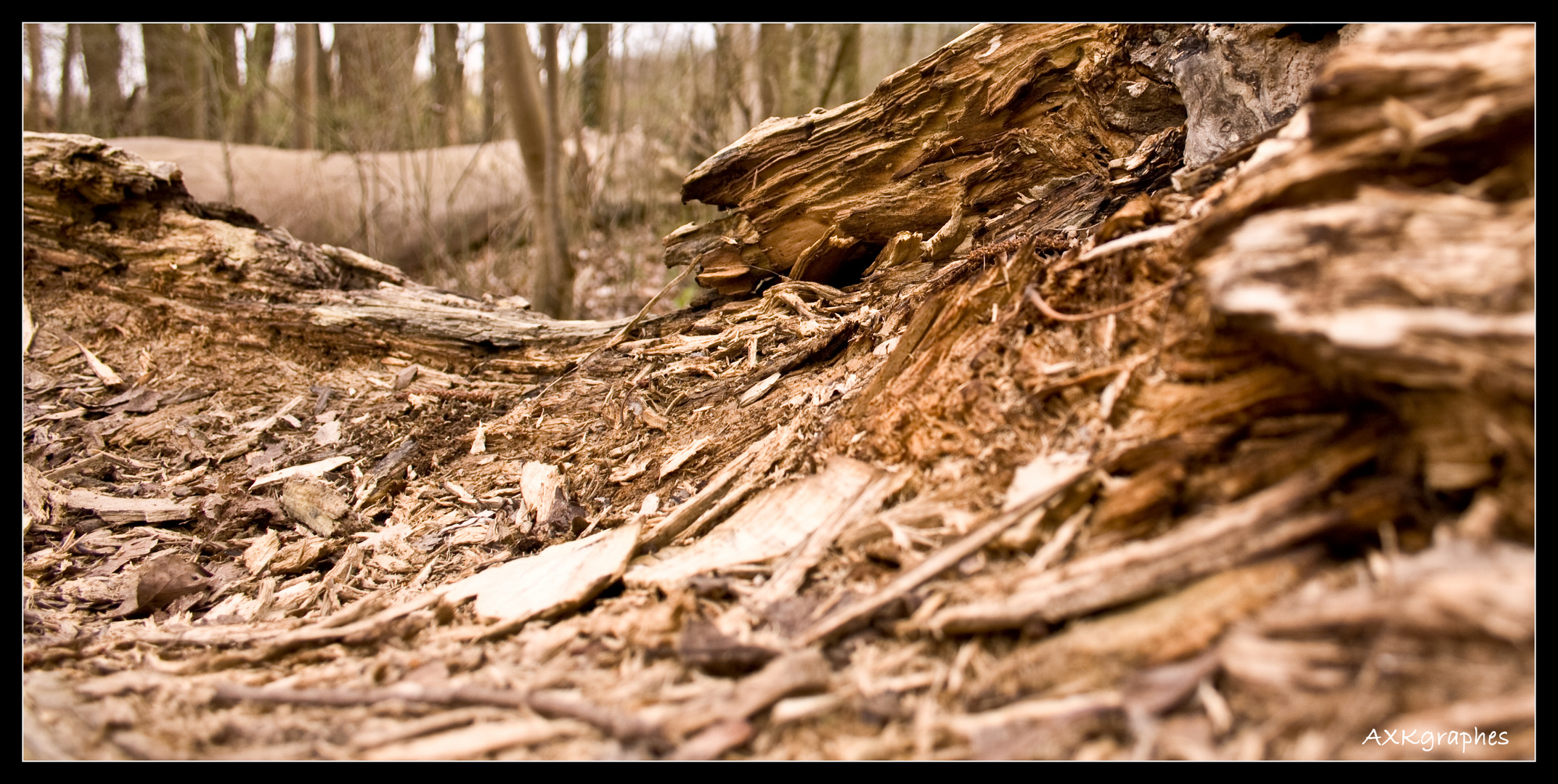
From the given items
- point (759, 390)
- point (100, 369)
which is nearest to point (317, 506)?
point (759, 390)

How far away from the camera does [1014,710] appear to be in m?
1.34

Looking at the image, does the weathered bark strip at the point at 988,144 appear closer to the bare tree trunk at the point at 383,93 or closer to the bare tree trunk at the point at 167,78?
the bare tree trunk at the point at 383,93

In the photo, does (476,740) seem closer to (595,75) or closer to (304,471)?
(304,471)

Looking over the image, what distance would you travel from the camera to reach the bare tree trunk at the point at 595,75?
8117mm

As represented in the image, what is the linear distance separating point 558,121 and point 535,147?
10.0 inches

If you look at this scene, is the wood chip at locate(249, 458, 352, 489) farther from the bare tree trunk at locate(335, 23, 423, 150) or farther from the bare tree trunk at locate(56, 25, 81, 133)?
the bare tree trunk at locate(56, 25, 81, 133)

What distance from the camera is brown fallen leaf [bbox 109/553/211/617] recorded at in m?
2.30

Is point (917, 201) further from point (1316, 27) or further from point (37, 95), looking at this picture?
point (37, 95)

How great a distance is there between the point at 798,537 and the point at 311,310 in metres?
3.22

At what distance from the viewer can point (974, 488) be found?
181 centimetres

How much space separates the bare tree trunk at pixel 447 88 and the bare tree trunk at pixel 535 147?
9.19ft

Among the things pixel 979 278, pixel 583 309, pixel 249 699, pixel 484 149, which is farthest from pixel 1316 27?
pixel 484 149

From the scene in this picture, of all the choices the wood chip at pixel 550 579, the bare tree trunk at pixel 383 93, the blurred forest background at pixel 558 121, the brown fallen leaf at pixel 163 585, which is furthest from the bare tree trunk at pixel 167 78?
the wood chip at pixel 550 579

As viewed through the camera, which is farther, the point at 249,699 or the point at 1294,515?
the point at 249,699
